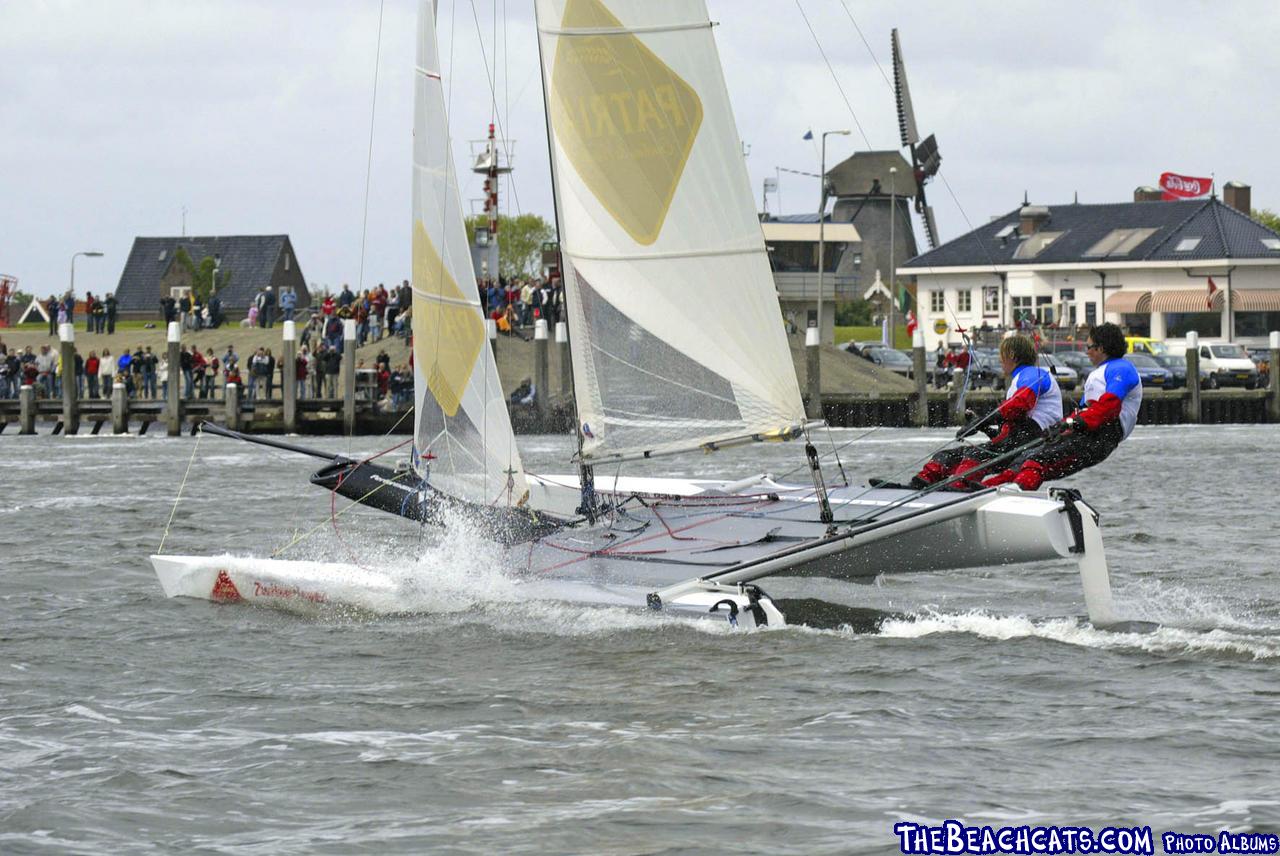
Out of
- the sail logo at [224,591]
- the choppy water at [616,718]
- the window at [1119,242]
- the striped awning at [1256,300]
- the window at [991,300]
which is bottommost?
the choppy water at [616,718]

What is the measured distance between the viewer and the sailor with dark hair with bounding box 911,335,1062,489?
11773 mm

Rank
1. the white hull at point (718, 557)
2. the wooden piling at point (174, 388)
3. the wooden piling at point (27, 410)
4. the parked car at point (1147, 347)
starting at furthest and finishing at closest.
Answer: the parked car at point (1147, 347), the wooden piling at point (27, 410), the wooden piling at point (174, 388), the white hull at point (718, 557)

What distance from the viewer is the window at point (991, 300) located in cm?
6656

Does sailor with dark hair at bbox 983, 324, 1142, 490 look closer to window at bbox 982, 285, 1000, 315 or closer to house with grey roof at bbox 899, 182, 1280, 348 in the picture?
house with grey roof at bbox 899, 182, 1280, 348

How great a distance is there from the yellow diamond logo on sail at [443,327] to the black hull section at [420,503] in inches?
24.6

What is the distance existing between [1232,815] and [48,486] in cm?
1949

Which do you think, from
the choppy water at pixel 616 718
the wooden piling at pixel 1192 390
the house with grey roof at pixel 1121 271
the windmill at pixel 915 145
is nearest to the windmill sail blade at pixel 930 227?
the windmill at pixel 915 145

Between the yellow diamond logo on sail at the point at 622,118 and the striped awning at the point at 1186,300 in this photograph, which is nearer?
the yellow diamond logo on sail at the point at 622,118

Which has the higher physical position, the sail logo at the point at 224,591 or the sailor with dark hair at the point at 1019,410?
the sailor with dark hair at the point at 1019,410

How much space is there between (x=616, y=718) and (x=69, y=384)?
29.9 metres

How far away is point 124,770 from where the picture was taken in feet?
26.7

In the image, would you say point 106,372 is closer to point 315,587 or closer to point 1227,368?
point 1227,368

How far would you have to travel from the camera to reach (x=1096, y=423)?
1086 cm

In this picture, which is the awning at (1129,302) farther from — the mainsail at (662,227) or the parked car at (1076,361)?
the mainsail at (662,227)
